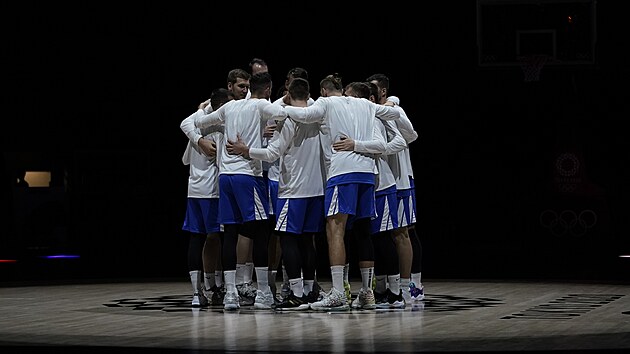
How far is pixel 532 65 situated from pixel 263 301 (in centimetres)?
1078

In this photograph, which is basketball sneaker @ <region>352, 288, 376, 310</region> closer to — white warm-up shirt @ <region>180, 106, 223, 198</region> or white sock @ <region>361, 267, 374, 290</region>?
white sock @ <region>361, 267, 374, 290</region>

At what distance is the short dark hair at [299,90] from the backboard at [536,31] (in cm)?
1001

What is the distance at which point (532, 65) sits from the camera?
56.2 feet

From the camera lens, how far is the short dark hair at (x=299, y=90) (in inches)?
282

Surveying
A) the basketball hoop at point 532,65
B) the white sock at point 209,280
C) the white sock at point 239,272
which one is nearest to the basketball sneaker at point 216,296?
the white sock at point 209,280

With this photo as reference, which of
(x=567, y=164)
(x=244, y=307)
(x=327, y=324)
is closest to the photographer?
(x=327, y=324)

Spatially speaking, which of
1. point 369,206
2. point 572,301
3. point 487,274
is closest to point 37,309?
point 369,206

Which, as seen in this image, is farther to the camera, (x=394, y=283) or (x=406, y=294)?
(x=406, y=294)

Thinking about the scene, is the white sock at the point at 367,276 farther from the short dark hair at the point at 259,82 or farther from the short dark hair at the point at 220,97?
the short dark hair at the point at 220,97

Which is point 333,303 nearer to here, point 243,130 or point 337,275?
point 337,275

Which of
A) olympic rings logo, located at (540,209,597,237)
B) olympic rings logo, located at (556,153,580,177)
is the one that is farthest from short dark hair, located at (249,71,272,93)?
olympic rings logo, located at (540,209,597,237)

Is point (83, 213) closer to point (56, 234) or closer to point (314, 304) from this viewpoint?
point (56, 234)

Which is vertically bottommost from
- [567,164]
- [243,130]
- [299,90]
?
[243,130]

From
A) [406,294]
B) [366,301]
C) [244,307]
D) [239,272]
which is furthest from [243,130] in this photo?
[406,294]
